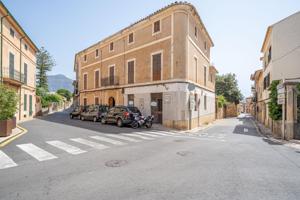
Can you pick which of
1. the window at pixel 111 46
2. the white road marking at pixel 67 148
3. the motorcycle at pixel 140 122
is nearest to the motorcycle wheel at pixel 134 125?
the motorcycle at pixel 140 122

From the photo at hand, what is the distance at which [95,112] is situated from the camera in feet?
62.0

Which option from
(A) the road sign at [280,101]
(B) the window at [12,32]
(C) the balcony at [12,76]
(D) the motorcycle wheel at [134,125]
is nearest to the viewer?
(A) the road sign at [280,101]

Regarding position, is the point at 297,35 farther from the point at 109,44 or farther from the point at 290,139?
the point at 109,44

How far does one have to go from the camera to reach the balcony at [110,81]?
21.6 meters

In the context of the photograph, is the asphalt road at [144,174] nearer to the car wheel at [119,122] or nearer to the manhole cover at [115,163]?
the manhole cover at [115,163]

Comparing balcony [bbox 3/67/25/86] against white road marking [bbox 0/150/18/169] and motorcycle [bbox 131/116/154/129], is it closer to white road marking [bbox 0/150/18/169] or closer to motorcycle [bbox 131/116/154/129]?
motorcycle [bbox 131/116/154/129]

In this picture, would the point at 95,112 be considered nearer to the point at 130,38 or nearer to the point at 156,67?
the point at 156,67

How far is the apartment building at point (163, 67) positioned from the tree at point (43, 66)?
2672 cm

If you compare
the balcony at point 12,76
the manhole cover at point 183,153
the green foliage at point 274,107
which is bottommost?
the manhole cover at point 183,153

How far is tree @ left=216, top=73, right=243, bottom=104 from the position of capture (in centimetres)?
4344

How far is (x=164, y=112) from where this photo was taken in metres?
16.0

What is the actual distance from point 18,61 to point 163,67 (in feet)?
49.3

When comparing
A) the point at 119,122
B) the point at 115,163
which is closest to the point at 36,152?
the point at 115,163

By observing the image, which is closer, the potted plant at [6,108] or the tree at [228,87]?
the potted plant at [6,108]
